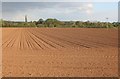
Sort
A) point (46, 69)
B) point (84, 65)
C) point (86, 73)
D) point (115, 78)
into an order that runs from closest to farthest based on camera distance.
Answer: point (115, 78) → point (86, 73) → point (46, 69) → point (84, 65)

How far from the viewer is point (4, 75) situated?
9.96m

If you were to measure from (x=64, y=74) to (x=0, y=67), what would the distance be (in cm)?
306

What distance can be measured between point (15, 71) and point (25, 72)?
0.48m

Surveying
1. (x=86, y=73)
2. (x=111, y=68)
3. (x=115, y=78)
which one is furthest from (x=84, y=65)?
(x=115, y=78)

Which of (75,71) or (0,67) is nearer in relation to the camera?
A: (75,71)

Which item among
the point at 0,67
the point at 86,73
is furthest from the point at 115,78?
the point at 0,67

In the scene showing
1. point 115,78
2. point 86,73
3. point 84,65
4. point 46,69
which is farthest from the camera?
point 84,65

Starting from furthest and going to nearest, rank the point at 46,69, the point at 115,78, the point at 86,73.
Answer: the point at 46,69 < the point at 86,73 < the point at 115,78

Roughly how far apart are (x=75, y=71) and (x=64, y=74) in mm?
785

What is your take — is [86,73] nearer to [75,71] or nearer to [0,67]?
[75,71]

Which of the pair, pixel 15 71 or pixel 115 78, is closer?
pixel 115 78

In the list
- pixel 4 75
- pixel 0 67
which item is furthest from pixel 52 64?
pixel 4 75

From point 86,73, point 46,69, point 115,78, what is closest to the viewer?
point 115,78

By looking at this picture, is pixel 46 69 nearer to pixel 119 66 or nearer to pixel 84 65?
pixel 84 65
